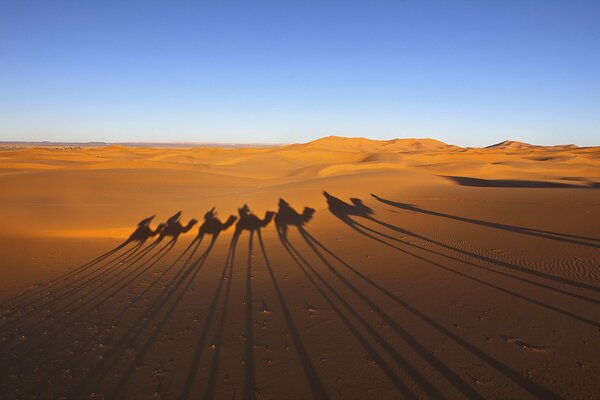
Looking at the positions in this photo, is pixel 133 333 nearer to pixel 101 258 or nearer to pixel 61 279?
pixel 61 279

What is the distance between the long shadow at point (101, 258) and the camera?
6.15 metres

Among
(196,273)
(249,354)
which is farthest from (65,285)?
(249,354)

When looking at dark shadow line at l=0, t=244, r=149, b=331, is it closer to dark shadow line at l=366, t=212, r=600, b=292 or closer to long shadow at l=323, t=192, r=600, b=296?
long shadow at l=323, t=192, r=600, b=296

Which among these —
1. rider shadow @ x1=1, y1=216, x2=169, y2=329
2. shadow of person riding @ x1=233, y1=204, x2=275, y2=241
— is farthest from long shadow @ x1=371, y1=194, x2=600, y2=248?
rider shadow @ x1=1, y1=216, x2=169, y2=329

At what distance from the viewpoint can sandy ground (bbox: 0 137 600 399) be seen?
3.70 meters

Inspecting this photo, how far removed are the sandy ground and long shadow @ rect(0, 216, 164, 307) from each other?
5 centimetres

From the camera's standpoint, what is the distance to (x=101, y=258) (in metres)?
8.29

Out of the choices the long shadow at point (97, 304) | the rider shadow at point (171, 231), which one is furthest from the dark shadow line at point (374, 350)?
the rider shadow at point (171, 231)

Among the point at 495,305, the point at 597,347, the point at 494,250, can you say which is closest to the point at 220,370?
the point at 495,305

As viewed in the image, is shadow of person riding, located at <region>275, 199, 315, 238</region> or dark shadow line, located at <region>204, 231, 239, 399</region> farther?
shadow of person riding, located at <region>275, 199, 315, 238</region>

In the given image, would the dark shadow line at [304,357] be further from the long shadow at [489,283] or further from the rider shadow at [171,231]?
the rider shadow at [171,231]

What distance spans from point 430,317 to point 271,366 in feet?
7.98

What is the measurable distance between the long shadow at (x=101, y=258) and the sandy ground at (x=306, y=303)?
1.9 inches

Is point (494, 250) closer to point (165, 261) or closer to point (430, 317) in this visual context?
point (430, 317)
